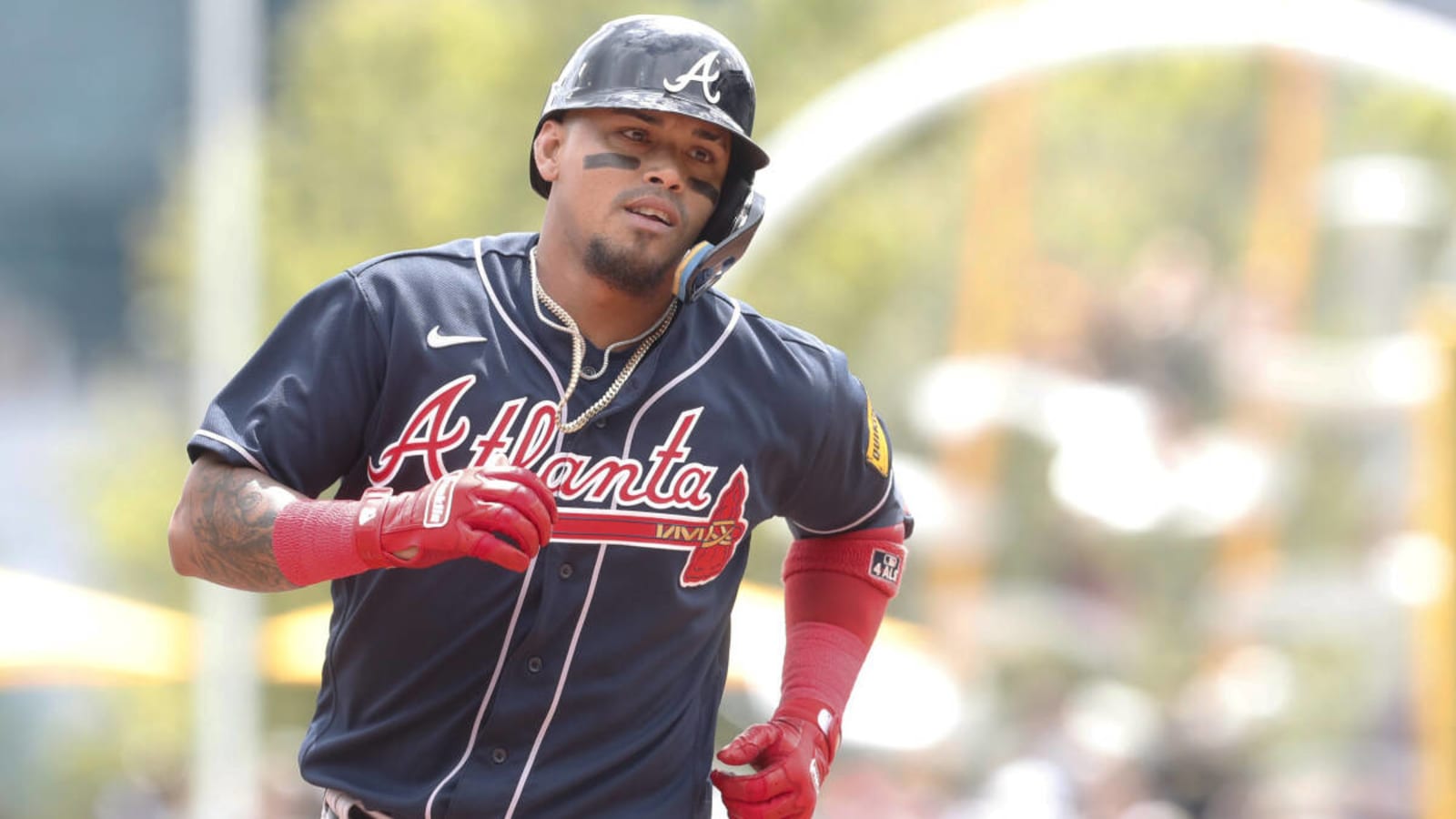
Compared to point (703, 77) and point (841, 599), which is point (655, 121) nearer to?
point (703, 77)

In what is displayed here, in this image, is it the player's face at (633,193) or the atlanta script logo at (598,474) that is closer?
the atlanta script logo at (598,474)

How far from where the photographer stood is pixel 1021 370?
625 inches

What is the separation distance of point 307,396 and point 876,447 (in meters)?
1.09

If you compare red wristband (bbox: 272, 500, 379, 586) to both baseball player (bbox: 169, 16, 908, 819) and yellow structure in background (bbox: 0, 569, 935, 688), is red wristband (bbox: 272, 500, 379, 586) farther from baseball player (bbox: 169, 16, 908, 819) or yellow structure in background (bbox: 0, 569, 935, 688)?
yellow structure in background (bbox: 0, 569, 935, 688)

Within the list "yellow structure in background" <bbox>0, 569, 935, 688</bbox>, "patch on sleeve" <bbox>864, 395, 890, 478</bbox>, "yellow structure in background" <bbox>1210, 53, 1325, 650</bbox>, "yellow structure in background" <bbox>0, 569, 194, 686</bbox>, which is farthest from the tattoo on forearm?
"yellow structure in background" <bbox>1210, 53, 1325, 650</bbox>

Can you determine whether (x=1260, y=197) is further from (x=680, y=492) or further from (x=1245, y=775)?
(x=680, y=492)

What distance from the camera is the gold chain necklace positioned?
3486 mm

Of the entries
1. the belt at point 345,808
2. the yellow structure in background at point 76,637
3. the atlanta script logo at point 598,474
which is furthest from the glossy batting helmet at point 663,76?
the yellow structure in background at point 76,637

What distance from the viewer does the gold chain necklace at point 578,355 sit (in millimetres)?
3486

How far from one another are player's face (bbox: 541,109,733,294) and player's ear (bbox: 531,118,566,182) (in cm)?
→ 8

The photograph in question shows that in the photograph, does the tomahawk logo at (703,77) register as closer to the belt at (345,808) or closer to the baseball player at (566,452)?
the baseball player at (566,452)

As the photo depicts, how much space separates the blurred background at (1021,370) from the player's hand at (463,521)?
4.42 metres

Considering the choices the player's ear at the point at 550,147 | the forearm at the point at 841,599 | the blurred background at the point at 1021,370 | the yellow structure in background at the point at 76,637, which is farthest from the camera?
the yellow structure in background at the point at 76,637

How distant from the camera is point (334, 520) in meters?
3.15
